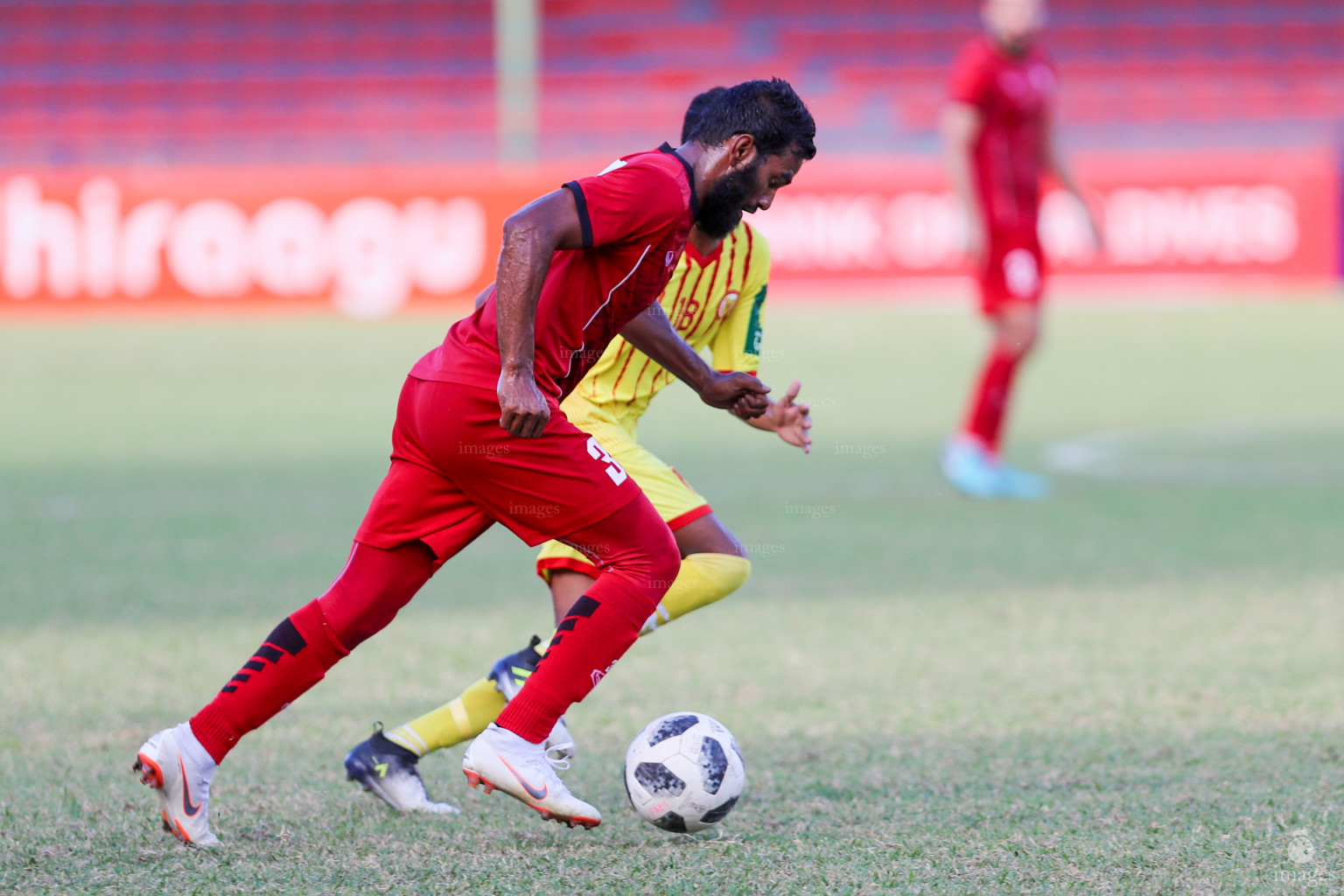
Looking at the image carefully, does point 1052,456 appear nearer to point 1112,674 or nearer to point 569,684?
point 1112,674

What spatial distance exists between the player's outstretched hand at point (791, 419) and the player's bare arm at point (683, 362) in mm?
72

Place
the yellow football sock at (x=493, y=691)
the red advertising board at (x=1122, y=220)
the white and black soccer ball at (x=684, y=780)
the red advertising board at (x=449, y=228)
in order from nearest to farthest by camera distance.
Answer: the white and black soccer ball at (x=684, y=780)
the yellow football sock at (x=493, y=691)
the red advertising board at (x=449, y=228)
the red advertising board at (x=1122, y=220)

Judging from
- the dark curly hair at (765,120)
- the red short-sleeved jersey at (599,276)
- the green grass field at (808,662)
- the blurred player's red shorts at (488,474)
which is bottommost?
the green grass field at (808,662)

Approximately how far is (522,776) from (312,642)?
55cm

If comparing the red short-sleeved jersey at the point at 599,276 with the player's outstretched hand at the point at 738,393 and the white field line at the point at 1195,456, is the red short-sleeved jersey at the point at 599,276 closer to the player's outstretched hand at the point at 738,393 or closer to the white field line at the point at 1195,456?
the player's outstretched hand at the point at 738,393

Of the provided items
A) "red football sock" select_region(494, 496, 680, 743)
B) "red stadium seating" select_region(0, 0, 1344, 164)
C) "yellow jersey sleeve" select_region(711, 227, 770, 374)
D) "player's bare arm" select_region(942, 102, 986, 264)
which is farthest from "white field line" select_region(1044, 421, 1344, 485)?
"red stadium seating" select_region(0, 0, 1344, 164)

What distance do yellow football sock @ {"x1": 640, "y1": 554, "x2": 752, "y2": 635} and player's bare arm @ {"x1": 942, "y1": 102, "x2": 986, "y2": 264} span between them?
4.41 meters

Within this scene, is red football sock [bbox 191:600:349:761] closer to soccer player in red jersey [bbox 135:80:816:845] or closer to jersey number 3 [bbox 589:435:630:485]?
soccer player in red jersey [bbox 135:80:816:845]

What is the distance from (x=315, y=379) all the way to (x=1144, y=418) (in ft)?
20.9

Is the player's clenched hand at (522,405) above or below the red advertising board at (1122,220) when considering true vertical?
above

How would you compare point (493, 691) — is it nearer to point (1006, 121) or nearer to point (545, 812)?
point (545, 812)

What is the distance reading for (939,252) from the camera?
19641 millimetres

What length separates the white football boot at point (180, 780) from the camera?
3018mm

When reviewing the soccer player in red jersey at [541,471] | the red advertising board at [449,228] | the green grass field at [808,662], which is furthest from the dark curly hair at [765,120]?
the red advertising board at [449,228]
